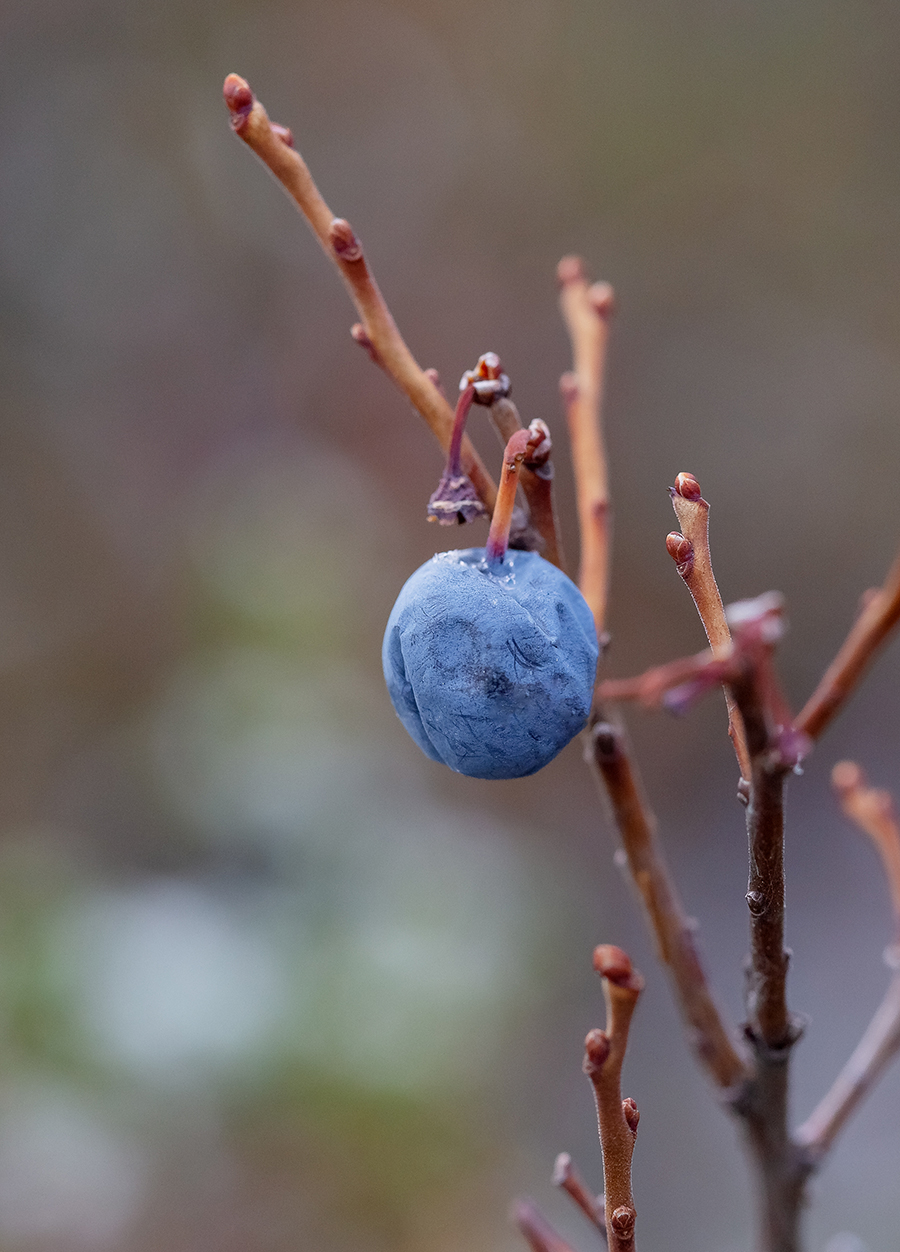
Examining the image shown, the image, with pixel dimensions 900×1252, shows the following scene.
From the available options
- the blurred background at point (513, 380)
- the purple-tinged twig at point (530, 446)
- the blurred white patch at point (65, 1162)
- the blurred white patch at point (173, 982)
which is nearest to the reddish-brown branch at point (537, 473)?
the purple-tinged twig at point (530, 446)

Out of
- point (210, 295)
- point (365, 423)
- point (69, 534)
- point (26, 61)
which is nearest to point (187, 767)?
point (69, 534)

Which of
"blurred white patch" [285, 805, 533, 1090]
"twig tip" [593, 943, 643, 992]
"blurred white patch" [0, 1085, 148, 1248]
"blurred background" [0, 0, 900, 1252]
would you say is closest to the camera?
"twig tip" [593, 943, 643, 992]

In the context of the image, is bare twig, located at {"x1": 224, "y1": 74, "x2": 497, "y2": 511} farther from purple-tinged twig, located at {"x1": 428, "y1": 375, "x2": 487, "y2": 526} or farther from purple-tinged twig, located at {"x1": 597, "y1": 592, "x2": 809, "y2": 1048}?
purple-tinged twig, located at {"x1": 597, "y1": 592, "x2": 809, "y2": 1048}

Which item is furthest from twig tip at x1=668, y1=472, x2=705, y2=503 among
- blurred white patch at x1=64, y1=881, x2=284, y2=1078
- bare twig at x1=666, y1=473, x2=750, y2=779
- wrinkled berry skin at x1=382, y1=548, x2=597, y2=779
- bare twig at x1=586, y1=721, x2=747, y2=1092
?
blurred white patch at x1=64, y1=881, x2=284, y2=1078

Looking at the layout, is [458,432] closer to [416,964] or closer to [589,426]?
[589,426]

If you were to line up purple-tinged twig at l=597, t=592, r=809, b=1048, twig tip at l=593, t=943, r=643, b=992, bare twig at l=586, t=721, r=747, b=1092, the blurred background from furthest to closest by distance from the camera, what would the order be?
the blurred background < bare twig at l=586, t=721, r=747, b=1092 < twig tip at l=593, t=943, r=643, b=992 < purple-tinged twig at l=597, t=592, r=809, b=1048

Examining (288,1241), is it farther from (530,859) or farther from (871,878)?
(871,878)
